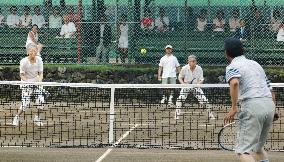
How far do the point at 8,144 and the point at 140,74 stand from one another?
9.07 metres

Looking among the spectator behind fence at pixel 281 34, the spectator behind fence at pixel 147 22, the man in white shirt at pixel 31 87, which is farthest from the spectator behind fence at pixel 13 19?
the spectator behind fence at pixel 281 34

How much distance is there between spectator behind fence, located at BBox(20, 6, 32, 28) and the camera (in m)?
22.1

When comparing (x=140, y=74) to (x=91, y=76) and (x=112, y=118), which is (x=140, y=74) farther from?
(x=112, y=118)

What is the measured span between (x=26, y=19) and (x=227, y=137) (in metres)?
11.1

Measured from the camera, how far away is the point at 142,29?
2169cm

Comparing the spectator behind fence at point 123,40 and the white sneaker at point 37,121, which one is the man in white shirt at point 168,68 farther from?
the white sneaker at point 37,121

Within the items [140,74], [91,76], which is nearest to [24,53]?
[91,76]

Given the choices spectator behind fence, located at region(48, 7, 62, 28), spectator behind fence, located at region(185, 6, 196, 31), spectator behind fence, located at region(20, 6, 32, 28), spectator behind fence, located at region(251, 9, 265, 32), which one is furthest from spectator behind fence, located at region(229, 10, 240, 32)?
spectator behind fence, located at region(20, 6, 32, 28)

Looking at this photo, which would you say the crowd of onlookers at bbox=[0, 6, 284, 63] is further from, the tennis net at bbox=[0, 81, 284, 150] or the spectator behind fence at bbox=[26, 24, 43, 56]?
the tennis net at bbox=[0, 81, 284, 150]

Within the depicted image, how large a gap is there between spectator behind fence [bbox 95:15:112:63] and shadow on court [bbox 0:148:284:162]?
31.8ft

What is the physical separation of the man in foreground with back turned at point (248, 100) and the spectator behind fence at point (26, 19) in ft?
47.4

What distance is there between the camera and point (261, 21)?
842 inches

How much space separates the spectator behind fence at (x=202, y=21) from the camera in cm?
2150

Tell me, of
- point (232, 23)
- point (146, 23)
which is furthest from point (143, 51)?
point (232, 23)
